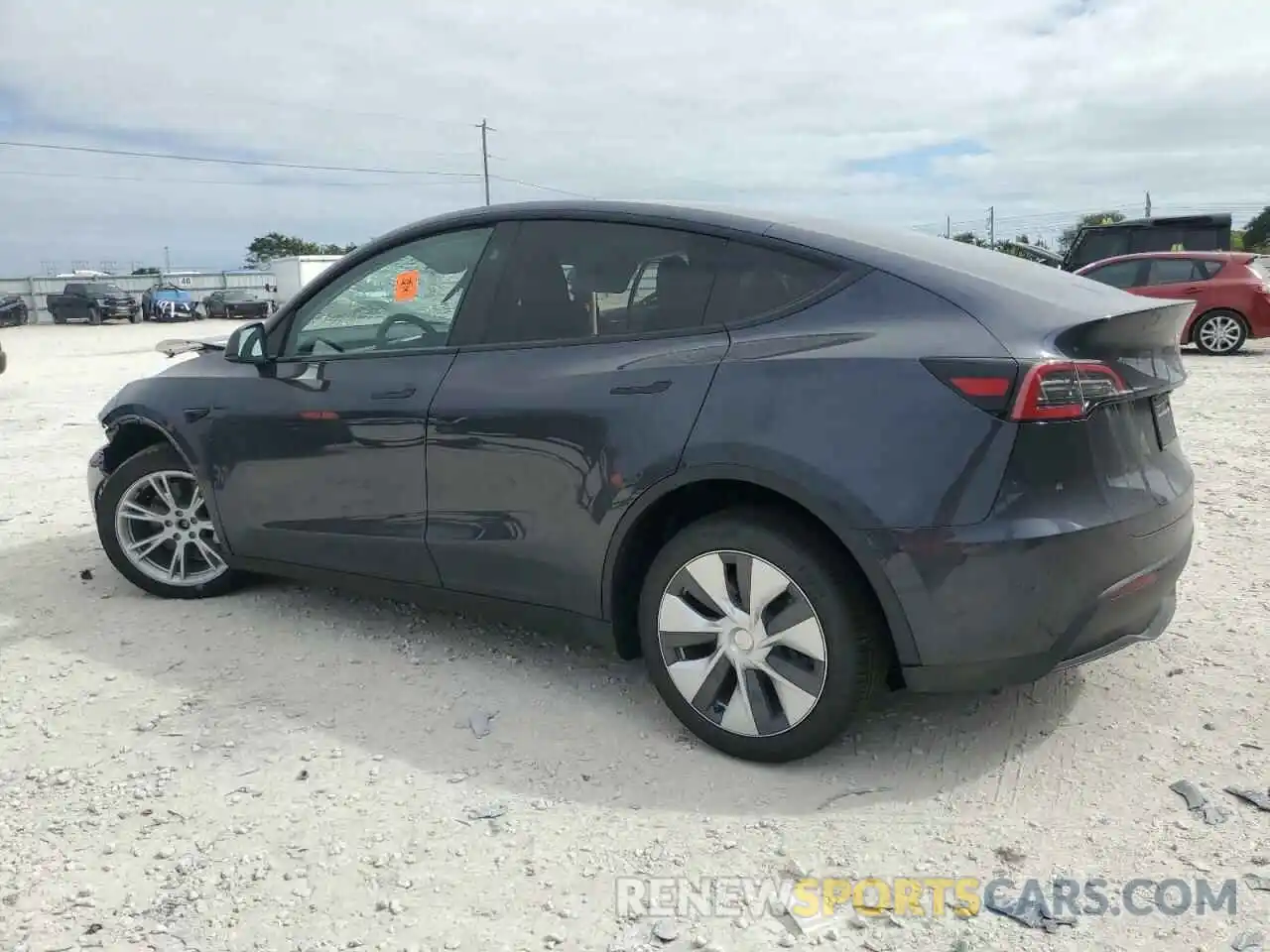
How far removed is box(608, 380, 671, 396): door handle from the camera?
9.71ft

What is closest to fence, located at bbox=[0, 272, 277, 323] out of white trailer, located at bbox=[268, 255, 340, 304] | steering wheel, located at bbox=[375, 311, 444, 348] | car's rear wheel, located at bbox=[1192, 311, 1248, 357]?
white trailer, located at bbox=[268, 255, 340, 304]

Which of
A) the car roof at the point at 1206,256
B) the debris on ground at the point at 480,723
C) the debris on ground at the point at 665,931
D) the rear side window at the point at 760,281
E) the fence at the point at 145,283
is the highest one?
the fence at the point at 145,283

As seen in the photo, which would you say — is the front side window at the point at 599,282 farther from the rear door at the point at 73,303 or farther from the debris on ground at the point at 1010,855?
the rear door at the point at 73,303

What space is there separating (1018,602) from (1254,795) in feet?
2.97

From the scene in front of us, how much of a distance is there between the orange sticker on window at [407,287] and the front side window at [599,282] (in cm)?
44

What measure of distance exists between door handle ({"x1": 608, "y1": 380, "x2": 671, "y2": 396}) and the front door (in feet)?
2.53

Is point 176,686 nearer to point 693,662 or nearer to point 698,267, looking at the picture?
point 693,662

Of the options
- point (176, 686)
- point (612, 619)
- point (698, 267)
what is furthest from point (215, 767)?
point (698, 267)

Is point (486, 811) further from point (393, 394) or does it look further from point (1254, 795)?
point (1254, 795)

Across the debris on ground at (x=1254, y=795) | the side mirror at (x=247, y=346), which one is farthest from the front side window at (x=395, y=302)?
the debris on ground at (x=1254, y=795)

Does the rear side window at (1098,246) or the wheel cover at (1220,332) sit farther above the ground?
the rear side window at (1098,246)

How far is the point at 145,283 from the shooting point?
4828cm

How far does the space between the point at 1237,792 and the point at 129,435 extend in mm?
4504

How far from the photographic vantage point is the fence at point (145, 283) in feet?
141
